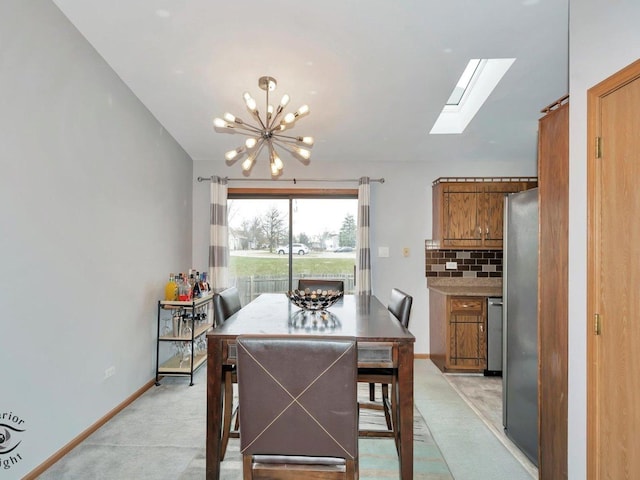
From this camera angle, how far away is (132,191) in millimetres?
3205

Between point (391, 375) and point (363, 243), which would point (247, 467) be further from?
point (363, 243)

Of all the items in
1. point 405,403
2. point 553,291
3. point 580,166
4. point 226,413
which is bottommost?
point 226,413

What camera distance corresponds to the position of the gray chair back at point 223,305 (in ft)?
7.84

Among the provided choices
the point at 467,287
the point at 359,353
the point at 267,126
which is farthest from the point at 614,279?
the point at 467,287

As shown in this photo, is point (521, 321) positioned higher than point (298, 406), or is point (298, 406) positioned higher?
point (521, 321)

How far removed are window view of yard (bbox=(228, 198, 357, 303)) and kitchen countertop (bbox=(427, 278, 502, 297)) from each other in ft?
3.42

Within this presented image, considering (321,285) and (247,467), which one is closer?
(247,467)

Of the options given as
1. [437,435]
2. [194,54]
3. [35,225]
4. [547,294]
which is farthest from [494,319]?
[35,225]

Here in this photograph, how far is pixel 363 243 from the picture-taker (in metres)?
4.38

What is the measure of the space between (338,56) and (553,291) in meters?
2.13

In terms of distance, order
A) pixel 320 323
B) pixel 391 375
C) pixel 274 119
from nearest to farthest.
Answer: pixel 320 323 < pixel 391 375 < pixel 274 119

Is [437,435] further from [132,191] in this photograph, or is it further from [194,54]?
[194,54]

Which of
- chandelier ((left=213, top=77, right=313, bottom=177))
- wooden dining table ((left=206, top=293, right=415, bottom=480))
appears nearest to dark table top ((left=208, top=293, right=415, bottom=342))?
wooden dining table ((left=206, top=293, right=415, bottom=480))

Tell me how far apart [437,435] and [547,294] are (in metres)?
1.33
